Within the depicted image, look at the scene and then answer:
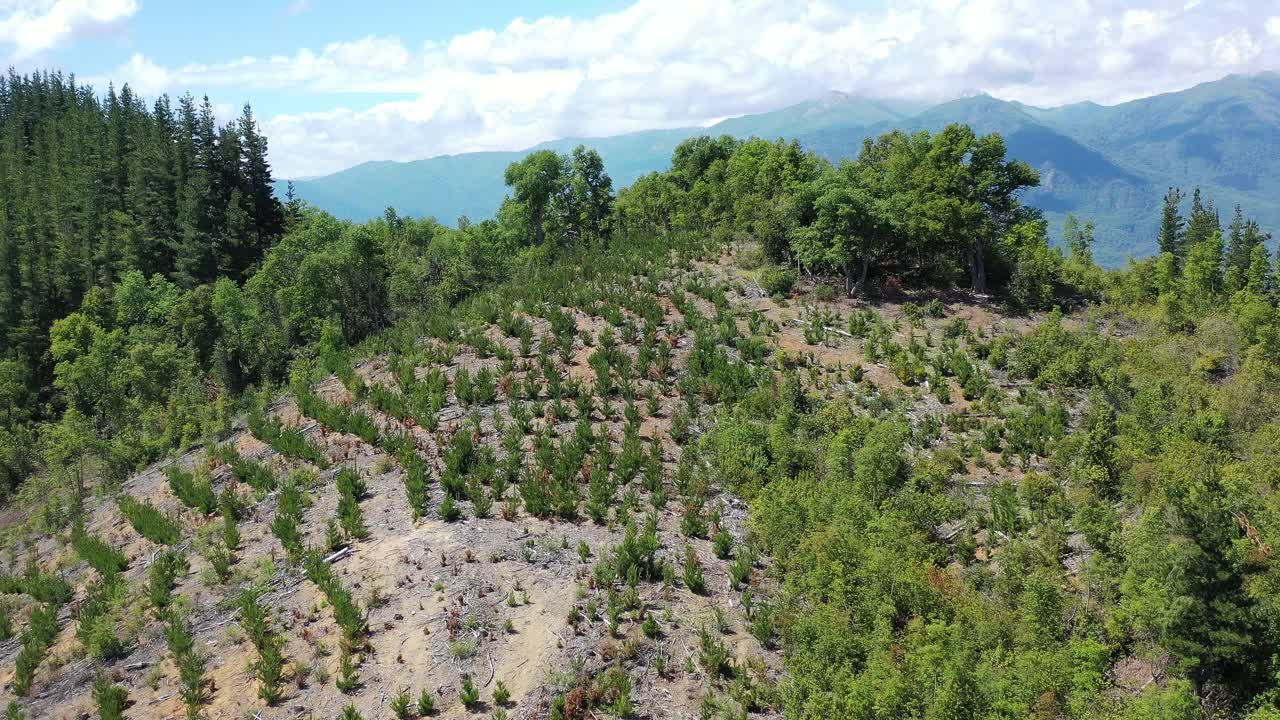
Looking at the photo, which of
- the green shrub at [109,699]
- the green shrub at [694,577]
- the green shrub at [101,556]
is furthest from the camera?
the green shrub at [101,556]

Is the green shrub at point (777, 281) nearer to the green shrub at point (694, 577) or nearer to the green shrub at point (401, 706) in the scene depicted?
the green shrub at point (694, 577)

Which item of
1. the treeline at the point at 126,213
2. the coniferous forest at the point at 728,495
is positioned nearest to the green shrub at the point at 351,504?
the coniferous forest at the point at 728,495

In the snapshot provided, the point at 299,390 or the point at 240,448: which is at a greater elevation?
the point at 299,390

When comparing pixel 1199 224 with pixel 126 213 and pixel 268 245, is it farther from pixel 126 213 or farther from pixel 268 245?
pixel 126 213

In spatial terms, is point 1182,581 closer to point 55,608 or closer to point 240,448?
point 55,608

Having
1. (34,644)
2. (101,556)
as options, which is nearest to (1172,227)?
(101,556)

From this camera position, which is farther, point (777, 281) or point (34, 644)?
point (777, 281)

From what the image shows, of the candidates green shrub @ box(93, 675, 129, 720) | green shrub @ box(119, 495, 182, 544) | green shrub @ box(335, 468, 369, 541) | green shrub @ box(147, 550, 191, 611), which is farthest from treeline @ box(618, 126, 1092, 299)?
green shrub @ box(93, 675, 129, 720)

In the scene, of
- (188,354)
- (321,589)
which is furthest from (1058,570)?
(188,354)
